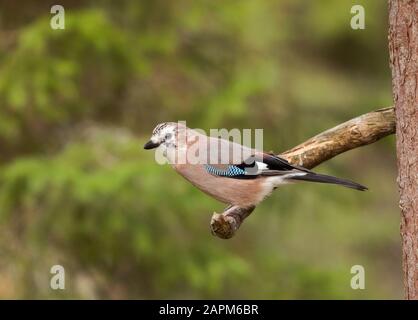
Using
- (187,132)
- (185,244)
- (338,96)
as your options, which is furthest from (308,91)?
(187,132)

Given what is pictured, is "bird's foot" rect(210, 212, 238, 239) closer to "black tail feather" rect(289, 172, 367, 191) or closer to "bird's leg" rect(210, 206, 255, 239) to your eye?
"bird's leg" rect(210, 206, 255, 239)

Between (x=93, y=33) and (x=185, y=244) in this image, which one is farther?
(x=185, y=244)

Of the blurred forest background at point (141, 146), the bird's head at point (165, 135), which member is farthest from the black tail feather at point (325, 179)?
the blurred forest background at point (141, 146)

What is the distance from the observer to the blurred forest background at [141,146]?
993 centimetres

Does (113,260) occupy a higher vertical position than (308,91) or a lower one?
lower

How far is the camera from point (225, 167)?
6410 mm

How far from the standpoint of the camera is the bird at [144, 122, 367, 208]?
6.25m

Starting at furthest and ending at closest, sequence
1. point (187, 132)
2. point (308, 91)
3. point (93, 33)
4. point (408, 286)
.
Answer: point (308, 91) → point (93, 33) → point (187, 132) → point (408, 286)

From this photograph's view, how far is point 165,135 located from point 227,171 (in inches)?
22.0

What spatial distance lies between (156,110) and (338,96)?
5230 millimetres

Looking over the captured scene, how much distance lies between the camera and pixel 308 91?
51.3 feet

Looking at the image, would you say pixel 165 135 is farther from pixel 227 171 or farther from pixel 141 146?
pixel 141 146

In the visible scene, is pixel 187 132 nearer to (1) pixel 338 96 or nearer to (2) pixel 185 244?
(2) pixel 185 244
